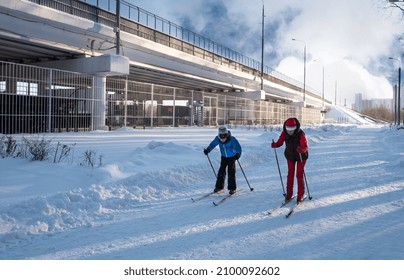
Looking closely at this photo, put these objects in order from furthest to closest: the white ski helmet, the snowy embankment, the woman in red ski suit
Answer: the white ski helmet < the woman in red ski suit < the snowy embankment

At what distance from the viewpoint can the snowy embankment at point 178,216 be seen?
13.0 ft

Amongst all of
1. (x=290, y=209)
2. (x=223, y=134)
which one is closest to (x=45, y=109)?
(x=223, y=134)

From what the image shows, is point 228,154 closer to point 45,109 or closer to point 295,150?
point 295,150

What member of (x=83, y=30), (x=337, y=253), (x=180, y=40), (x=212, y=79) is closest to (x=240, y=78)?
(x=212, y=79)

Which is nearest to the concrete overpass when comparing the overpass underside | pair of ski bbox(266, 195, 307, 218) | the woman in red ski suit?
the overpass underside

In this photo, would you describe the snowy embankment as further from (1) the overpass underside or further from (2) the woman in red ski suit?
(1) the overpass underside

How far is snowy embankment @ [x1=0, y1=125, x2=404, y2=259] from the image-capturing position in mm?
3965

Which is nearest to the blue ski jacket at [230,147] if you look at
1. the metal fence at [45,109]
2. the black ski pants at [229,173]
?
the black ski pants at [229,173]

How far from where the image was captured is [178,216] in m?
5.40

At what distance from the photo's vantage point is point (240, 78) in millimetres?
42000

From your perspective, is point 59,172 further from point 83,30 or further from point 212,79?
point 212,79

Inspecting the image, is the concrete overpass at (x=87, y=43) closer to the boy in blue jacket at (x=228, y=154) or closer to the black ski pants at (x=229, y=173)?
the boy in blue jacket at (x=228, y=154)

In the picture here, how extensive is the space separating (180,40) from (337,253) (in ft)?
87.6

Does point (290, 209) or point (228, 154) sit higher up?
point (228, 154)
